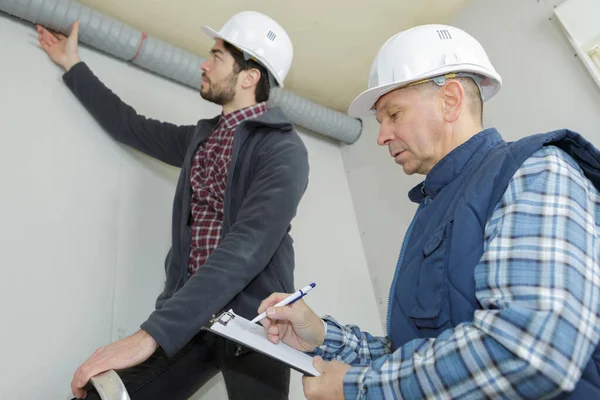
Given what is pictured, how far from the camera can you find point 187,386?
1264mm

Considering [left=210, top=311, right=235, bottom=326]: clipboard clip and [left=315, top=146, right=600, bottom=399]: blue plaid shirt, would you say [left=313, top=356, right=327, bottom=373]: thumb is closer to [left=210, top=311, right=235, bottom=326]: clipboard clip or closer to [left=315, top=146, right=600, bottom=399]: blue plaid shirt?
[left=315, top=146, right=600, bottom=399]: blue plaid shirt

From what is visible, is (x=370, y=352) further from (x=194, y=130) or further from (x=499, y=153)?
(x=194, y=130)

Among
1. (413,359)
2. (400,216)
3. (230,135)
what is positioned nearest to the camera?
(413,359)

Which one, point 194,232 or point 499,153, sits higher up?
point 194,232

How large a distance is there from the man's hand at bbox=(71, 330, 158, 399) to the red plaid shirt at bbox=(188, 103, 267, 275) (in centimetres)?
39

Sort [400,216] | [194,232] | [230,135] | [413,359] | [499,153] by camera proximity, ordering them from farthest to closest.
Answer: [400,216] → [230,135] → [194,232] → [499,153] → [413,359]

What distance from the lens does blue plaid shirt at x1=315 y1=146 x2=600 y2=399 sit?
0.61m

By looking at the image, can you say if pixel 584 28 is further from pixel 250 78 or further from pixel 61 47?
pixel 61 47

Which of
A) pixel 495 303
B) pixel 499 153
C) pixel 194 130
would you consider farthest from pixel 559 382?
pixel 194 130

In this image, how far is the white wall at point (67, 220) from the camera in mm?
1370

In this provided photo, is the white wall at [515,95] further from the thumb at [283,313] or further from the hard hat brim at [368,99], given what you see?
the thumb at [283,313]

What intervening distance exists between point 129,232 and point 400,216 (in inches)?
52.7

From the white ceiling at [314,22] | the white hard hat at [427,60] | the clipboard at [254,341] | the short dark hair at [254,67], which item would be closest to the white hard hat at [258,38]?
the short dark hair at [254,67]

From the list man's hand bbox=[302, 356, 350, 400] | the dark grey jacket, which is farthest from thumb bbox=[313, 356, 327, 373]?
the dark grey jacket
